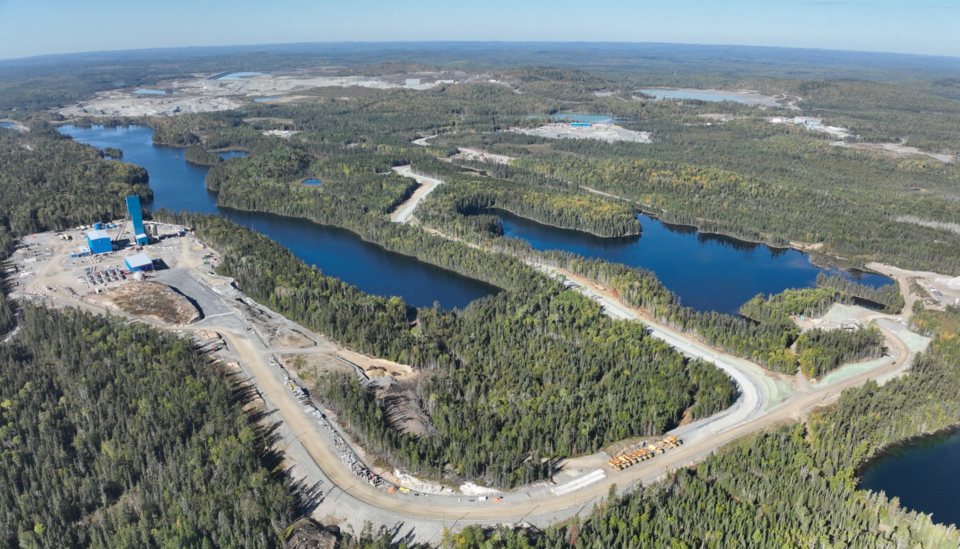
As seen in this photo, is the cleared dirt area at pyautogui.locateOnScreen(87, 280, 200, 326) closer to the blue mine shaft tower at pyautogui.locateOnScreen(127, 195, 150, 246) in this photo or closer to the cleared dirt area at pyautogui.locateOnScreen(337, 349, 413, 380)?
the blue mine shaft tower at pyautogui.locateOnScreen(127, 195, 150, 246)

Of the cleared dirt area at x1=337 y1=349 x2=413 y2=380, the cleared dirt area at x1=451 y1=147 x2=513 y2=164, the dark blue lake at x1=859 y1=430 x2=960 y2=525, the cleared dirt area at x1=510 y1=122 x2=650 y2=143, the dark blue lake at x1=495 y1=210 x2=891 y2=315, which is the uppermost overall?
the cleared dirt area at x1=510 y1=122 x2=650 y2=143

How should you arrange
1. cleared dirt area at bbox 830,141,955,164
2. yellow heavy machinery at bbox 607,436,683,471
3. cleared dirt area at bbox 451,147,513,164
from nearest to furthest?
yellow heavy machinery at bbox 607,436,683,471
cleared dirt area at bbox 451,147,513,164
cleared dirt area at bbox 830,141,955,164

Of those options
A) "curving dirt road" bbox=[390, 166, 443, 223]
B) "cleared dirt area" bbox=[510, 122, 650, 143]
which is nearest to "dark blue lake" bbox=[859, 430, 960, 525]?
"curving dirt road" bbox=[390, 166, 443, 223]

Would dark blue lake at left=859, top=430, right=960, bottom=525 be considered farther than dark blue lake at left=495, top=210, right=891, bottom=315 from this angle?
No

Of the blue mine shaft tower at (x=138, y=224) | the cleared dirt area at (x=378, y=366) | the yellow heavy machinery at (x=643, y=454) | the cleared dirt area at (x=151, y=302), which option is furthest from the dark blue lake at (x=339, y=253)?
the yellow heavy machinery at (x=643, y=454)

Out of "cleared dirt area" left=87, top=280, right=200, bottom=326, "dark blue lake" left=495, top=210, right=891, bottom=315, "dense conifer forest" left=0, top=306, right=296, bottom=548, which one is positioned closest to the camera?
"dense conifer forest" left=0, top=306, right=296, bottom=548

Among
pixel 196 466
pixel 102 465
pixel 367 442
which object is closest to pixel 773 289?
pixel 367 442

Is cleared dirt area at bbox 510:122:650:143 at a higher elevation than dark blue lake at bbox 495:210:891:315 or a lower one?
higher

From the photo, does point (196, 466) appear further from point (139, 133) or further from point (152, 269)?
point (139, 133)
